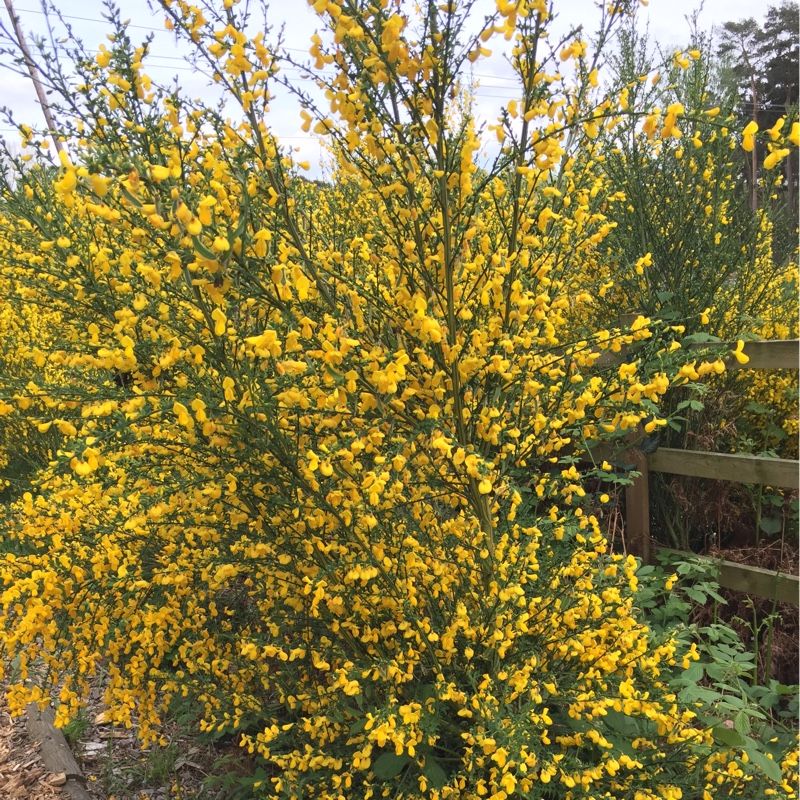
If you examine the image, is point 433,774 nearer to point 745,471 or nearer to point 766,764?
point 766,764

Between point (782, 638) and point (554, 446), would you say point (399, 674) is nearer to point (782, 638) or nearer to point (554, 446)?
point (554, 446)

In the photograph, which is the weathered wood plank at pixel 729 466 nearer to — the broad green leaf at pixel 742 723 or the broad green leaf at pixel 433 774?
the broad green leaf at pixel 742 723

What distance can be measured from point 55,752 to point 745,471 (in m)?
3.46

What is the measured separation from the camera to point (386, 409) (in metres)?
1.83

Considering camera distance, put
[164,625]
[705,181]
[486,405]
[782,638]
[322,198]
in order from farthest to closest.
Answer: [322,198] → [705,181] → [782,638] → [164,625] → [486,405]

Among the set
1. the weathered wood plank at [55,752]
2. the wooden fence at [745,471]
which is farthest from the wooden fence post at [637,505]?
the weathered wood plank at [55,752]

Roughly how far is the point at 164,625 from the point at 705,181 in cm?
369

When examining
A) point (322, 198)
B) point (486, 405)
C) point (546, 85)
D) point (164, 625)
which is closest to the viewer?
point (546, 85)

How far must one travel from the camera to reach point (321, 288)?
5.76 ft

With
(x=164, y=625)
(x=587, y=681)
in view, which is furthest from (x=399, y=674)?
(x=164, y=625)

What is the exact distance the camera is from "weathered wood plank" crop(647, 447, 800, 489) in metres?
2.81

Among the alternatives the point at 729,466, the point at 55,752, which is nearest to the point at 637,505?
the point at 729,466

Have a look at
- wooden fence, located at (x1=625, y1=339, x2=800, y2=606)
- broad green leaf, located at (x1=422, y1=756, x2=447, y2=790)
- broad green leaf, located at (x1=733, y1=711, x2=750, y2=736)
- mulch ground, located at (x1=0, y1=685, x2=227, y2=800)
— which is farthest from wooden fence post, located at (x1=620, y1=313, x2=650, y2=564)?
mulch ground, located at (x1=0, y1=685, x2=227, y2=800)

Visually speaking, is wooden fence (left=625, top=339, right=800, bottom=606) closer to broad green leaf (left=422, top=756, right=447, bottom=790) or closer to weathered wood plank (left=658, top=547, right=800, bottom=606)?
weathered wood plank (left=658, top=547, right=800, bottom=606)
